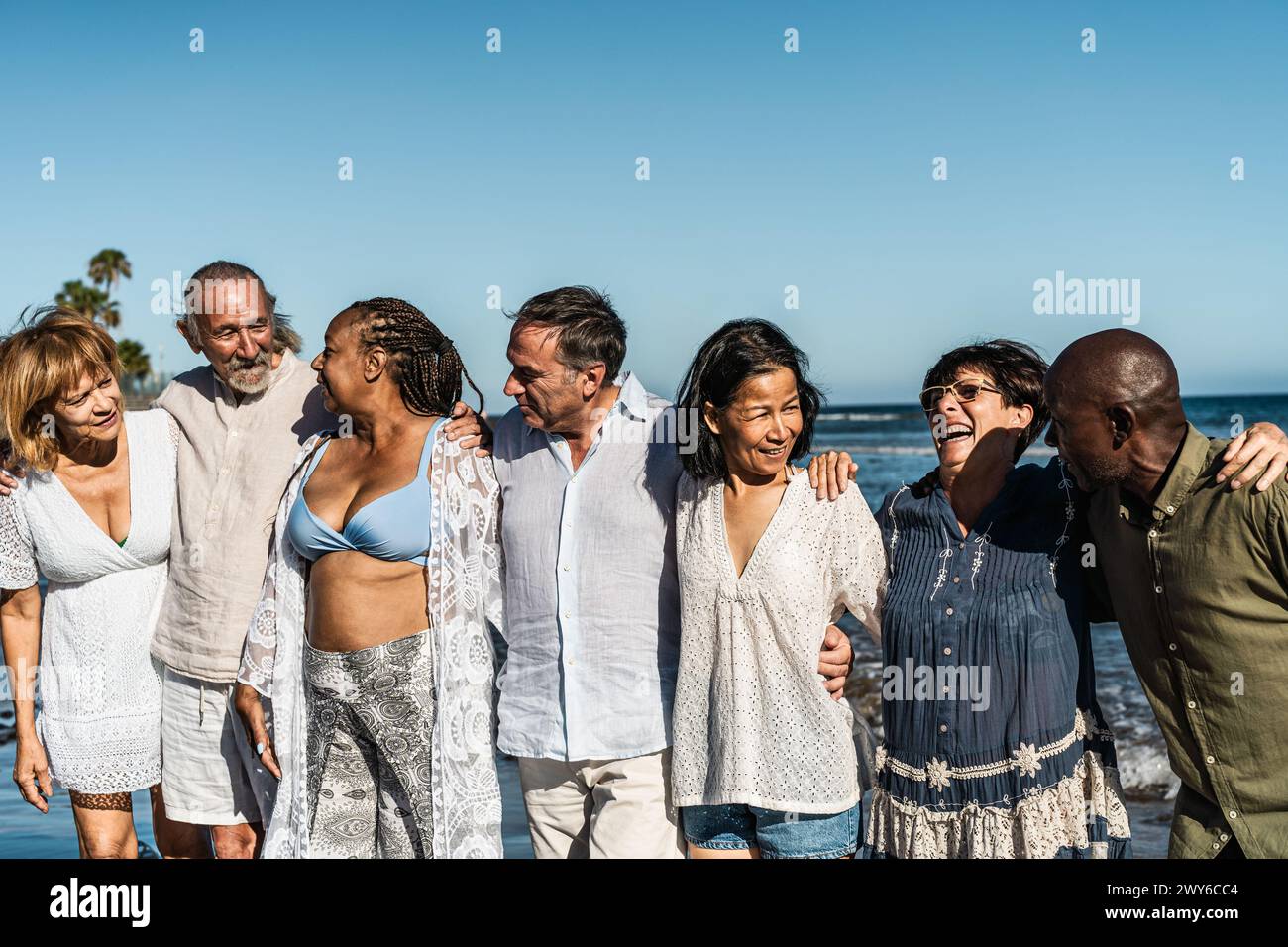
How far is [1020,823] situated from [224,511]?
2697 mm

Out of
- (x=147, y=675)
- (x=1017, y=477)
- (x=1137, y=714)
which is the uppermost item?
(x=1017, y=477)

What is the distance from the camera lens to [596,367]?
3461mm

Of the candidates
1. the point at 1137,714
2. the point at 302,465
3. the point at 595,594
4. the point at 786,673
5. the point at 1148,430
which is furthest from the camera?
the point at 1137,714

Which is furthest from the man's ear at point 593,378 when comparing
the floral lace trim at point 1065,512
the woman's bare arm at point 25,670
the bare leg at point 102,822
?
the bare leg at point 102,822

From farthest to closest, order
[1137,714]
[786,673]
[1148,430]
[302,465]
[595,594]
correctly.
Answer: [1137,714] → [302,465] → [595,594] → [786,673] → [1148,430]

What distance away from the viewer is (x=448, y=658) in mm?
3420

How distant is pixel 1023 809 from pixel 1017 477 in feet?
3.02

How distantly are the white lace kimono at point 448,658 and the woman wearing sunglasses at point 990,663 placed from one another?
123 centimetres

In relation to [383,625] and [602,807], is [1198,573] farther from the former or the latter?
[383,625]

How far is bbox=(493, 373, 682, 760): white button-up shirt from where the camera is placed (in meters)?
3.37

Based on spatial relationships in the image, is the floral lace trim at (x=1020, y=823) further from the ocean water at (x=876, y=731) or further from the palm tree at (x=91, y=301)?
the palm tree at (x=91, y=301)
